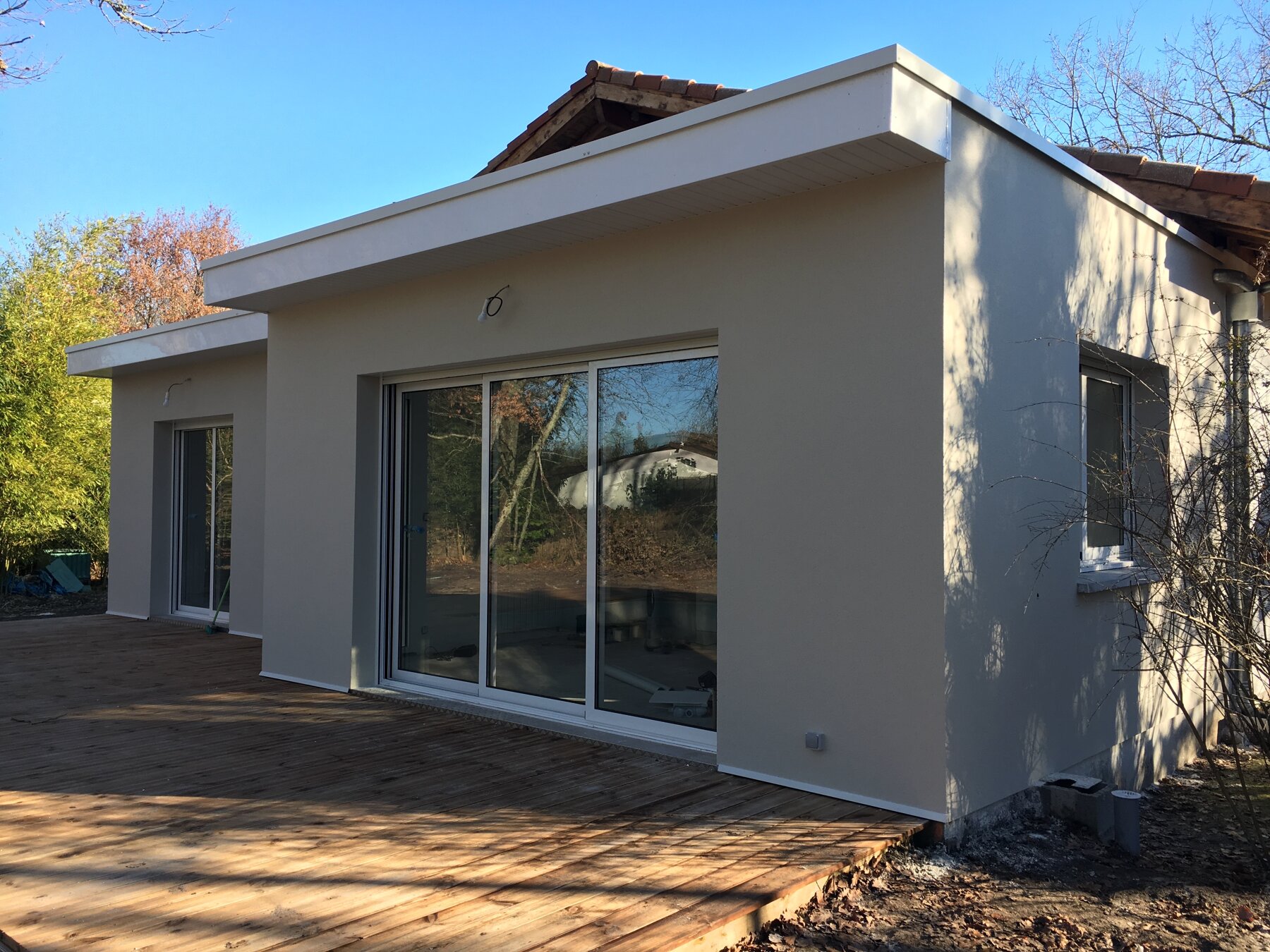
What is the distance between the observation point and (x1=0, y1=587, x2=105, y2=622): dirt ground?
11.6 m

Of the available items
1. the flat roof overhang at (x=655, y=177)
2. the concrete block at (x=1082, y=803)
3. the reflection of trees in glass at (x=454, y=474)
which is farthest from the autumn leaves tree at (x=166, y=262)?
the concrete block at (x=1082, y=803)

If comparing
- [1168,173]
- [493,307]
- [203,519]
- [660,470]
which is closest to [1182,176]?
[1168,173]

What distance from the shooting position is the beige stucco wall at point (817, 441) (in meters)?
4.06

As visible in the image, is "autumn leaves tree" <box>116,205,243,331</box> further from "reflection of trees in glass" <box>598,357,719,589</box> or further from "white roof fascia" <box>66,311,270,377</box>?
"reflection of trees in glass" <box>598,357,719,589</box>

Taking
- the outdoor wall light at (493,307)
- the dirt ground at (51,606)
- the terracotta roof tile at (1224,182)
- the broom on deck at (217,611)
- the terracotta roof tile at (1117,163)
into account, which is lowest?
the dirt ground at (51,606)

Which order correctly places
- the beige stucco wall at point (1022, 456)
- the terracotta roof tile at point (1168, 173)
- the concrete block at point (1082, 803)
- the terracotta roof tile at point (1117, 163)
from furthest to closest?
the terracotta roof tile at point (1117, 163)
the terracotta roof tile at point (1168, 173)
the concrete block at point (1082, 803)
the beige stucco wall at point (1022, 456)

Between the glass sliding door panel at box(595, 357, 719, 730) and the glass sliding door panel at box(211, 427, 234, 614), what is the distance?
6.27 metres

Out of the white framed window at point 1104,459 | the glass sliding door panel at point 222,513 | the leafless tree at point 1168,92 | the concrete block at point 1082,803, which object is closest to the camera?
the concrete block at point 1082,803

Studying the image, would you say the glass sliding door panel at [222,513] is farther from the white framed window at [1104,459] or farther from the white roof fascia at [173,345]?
Result: the white framed window at [1104,459]

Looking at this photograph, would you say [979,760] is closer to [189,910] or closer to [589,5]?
[189,910]

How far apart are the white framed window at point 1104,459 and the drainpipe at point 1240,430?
51 centimetres

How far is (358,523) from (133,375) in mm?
6180

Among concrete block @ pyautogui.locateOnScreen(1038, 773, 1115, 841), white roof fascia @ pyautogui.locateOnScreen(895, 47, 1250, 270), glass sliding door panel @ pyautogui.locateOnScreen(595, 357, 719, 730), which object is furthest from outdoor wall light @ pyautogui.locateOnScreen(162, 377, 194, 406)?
concrete block @ pyautogui.locateOnScreen(1038, 773, 1115, 841)

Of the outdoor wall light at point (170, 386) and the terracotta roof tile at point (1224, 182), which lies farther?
the outdoor wall light at point (170, 386)
